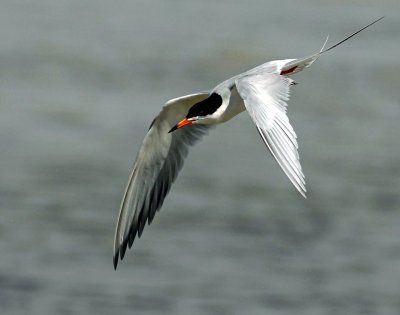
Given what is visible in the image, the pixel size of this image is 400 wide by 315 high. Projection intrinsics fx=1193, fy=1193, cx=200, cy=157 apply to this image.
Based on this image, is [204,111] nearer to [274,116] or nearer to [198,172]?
[274,116]

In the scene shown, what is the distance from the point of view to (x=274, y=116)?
15.0 ft

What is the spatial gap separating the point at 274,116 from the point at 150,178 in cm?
154

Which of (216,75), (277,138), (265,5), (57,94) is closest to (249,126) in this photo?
(216,75)

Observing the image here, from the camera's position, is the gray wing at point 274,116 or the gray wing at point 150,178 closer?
the gray wing at point 274,116

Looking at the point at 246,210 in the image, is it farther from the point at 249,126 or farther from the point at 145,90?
the point at 145,90

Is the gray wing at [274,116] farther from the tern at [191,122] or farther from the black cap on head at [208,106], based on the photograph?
the black cap on head at [208,106]

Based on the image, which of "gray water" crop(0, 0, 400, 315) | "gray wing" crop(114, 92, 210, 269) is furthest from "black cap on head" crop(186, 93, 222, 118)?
"gray water" crop(0, 0, 400, 315)

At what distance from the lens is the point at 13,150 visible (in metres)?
9.83

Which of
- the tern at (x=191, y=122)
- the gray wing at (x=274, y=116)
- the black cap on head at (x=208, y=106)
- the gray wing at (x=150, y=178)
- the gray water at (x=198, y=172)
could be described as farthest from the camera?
the gray water at (x=198, y=172)

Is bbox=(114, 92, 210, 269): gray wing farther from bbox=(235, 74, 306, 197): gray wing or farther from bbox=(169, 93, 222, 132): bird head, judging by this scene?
bbox=(235, 74, 306, 197): gray wing

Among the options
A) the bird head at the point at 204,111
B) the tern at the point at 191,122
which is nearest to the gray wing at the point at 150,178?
the tern at the point at 191,122

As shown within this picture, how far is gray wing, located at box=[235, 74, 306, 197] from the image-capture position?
4.29 m

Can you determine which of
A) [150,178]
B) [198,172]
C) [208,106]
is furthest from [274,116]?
[198,172]

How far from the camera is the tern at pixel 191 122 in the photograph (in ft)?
15.5
